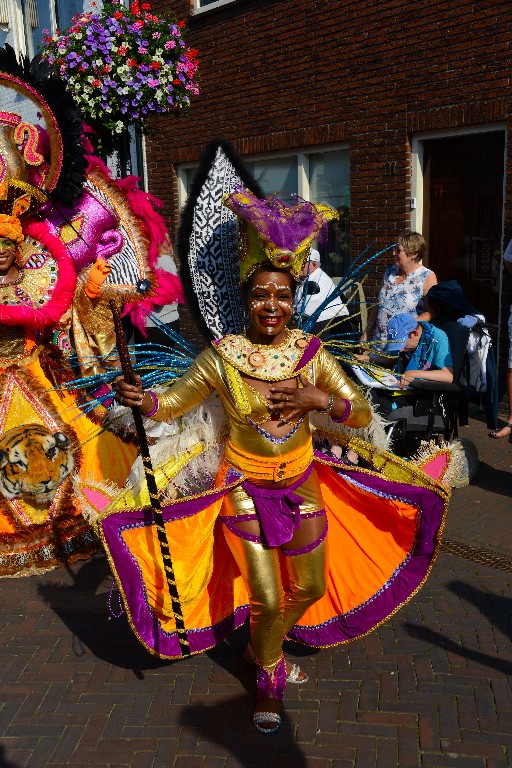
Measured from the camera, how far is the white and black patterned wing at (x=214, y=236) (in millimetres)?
3363

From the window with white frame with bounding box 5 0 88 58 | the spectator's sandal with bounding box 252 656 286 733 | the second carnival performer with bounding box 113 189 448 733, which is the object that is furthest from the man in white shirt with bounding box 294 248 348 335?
the window with white frame with bounding box 5 0 88 58

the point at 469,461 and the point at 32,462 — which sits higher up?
the point at 32,462

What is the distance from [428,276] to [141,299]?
2.59 metres

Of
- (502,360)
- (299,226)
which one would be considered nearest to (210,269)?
(299,226)

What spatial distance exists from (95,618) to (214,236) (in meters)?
2.22

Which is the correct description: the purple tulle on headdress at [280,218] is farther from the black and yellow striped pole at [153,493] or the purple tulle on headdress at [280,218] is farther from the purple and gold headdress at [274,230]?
the black and yellow striped pole at [153,493]

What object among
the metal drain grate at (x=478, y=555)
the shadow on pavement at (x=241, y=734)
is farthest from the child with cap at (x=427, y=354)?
the shadow on pavement at (x=241, y=734)

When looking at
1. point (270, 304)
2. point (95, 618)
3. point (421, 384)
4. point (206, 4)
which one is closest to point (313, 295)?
point (421, 384)

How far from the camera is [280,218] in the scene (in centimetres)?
296

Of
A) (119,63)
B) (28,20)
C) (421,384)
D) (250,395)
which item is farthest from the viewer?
(28,20)

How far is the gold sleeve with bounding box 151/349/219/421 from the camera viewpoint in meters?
3.13

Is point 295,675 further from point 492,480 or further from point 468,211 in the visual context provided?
point 468,211

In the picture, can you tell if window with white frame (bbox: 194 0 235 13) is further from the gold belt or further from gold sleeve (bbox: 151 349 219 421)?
the gold belt

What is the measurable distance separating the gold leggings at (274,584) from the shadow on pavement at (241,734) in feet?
0.85
